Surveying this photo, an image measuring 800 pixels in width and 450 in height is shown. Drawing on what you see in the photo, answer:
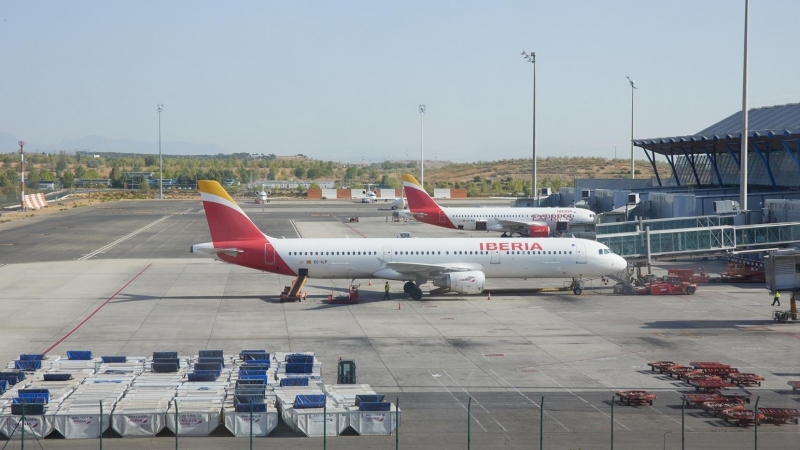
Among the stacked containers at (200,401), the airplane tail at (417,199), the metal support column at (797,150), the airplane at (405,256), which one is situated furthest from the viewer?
the airplane tail at (417,199)

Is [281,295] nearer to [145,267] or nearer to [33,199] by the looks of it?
[145,267]

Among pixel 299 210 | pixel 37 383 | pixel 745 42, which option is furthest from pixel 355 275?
pixel 299 210

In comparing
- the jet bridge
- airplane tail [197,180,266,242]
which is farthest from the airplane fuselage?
the jet bridge

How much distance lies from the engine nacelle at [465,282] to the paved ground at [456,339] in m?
0.87

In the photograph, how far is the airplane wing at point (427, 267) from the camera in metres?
51.6

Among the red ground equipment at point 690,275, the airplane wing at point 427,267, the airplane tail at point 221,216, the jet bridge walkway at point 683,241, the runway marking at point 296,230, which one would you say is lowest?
the red ground equipment at point 690,275

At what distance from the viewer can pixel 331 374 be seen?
1305 inches

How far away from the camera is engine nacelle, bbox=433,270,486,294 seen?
169 feet

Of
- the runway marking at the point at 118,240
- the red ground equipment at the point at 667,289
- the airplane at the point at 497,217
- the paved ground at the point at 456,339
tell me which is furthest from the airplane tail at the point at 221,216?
the airplane at the point at 497,217

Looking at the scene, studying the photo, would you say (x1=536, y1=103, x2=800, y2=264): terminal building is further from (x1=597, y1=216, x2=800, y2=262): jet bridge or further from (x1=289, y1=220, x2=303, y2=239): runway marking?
(x1=289, y1=220, x2=303, y2=239): runway marking

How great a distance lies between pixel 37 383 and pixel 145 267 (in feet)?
134

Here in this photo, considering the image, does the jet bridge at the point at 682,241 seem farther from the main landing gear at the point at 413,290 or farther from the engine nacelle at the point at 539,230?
the engine nacelle at the point at 539,230

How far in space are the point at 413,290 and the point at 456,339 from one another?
12.2m

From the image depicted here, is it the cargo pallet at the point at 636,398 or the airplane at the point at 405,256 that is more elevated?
the airplane at the point at 405,256
